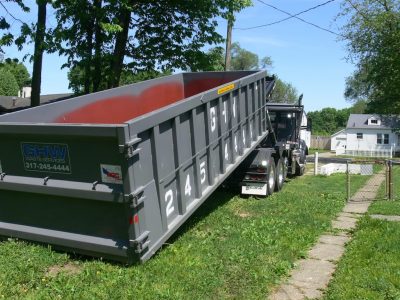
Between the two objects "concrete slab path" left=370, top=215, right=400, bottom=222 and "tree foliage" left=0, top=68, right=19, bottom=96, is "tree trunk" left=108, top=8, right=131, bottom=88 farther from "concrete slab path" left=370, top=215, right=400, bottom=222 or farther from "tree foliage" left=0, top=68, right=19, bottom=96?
"tree foliage" left=0, top=68, right=19, bottom=96

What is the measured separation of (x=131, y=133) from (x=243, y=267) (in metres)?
2.02

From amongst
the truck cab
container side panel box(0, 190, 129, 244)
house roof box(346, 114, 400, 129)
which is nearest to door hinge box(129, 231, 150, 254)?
container side panel box(0, 190, 129, 244)

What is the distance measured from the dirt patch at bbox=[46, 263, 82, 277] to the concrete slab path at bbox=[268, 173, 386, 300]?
7.05 ft

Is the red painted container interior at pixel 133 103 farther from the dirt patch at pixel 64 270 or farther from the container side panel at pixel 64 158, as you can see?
the dirt patch at pixel 64 270

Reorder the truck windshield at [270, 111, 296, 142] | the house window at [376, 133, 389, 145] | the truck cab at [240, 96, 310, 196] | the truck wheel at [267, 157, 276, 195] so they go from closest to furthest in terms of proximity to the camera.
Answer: the truck cab at [240, 96, 310, 196] < the truck wheel at [267, 157, 276, 195] < the truck windshield at [270, 111, 296, 142] < the house window at [376, 133, 389, 145]

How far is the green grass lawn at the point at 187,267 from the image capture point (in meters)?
4.92

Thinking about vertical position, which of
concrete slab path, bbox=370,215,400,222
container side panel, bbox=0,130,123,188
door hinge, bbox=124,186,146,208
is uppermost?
container side panel, bbox=0,130,123,188

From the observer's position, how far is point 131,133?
517cm

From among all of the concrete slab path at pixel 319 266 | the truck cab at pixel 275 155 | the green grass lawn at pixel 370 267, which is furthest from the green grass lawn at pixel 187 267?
the truck cab at pixel 275 155

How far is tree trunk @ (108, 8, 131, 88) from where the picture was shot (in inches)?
605

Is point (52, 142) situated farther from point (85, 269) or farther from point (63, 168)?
point (85, 269)

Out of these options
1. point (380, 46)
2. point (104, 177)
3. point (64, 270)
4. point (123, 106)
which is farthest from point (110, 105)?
point (380, 46)

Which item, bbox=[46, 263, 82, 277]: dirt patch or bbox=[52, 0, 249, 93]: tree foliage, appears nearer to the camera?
bbox=[46, 263, 82, 277]: dirt patch

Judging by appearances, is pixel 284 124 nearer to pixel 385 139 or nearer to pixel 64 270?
pixel 64 270
